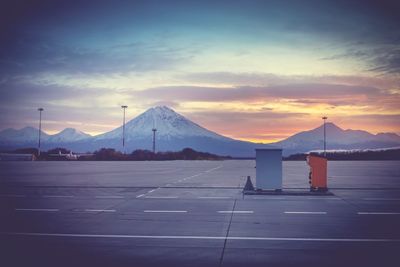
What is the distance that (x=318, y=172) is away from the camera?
15.9 meters

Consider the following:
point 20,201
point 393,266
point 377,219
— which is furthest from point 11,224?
point 377,219

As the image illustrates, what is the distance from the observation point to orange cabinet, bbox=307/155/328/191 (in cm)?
1569

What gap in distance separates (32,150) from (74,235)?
117 metres

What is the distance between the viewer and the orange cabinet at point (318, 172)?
1569 cm

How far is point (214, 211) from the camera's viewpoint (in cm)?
1155

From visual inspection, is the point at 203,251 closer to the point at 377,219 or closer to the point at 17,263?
the point at 17,263

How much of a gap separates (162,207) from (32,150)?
114 m

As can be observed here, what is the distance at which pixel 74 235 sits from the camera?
27.4ft

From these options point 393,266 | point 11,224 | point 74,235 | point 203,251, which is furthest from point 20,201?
point 393,266

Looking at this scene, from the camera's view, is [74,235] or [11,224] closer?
[74,235]

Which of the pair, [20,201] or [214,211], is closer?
[214,211]

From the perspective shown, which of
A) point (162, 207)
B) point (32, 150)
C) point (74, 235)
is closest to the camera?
point (74, 235)

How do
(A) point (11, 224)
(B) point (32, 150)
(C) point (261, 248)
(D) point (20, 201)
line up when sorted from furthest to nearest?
(B) point (32, 150)
(D) point (20, 201)
(A) point (11, 224)
(C) point (261, 248)

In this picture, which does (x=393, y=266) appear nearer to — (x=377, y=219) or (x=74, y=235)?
(x=377, y=219)
